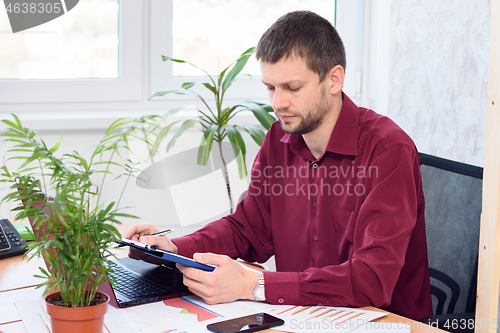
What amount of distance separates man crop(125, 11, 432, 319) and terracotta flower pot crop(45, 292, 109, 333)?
32 centimetres

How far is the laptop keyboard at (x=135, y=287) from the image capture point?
1.18 m

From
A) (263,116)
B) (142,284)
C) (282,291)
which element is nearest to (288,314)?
(282,291)

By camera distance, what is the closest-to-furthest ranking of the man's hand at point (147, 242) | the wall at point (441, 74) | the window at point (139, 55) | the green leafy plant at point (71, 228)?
the green leafy plant at point (71, 228) < the man's hand at point (147, 242) < the wall at point (441, 74) < the window at point (139, 55)

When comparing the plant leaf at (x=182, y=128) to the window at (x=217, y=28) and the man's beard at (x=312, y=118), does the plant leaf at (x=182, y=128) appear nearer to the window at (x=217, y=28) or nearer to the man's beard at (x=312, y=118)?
the window at (x=217, y=28)

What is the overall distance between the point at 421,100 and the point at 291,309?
1448 mm

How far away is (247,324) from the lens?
1030 millimetres

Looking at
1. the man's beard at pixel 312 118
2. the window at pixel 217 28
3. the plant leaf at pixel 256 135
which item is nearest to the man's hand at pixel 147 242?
the man's beard at pixel 312 118

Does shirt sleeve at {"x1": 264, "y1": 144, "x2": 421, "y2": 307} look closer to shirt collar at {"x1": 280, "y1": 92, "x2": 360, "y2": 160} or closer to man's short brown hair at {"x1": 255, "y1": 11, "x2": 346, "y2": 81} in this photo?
shirt collar at {"x1": 280, "y1": 92, "x2": 360, "y2": 160}

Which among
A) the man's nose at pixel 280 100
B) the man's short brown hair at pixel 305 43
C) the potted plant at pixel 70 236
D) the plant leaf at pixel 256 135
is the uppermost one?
the man's short brown hair at pixel 305 43

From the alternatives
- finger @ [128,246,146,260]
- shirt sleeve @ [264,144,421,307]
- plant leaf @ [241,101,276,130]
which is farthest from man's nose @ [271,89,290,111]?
plant leaf @ [241,101,276,130]

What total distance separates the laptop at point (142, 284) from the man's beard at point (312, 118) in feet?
1.57

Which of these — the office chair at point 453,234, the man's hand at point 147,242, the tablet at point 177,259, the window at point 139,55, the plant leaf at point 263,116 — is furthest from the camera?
the window at point 139,55

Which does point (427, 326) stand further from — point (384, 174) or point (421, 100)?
point (421, 100)

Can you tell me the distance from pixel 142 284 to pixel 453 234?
0.75 meters
